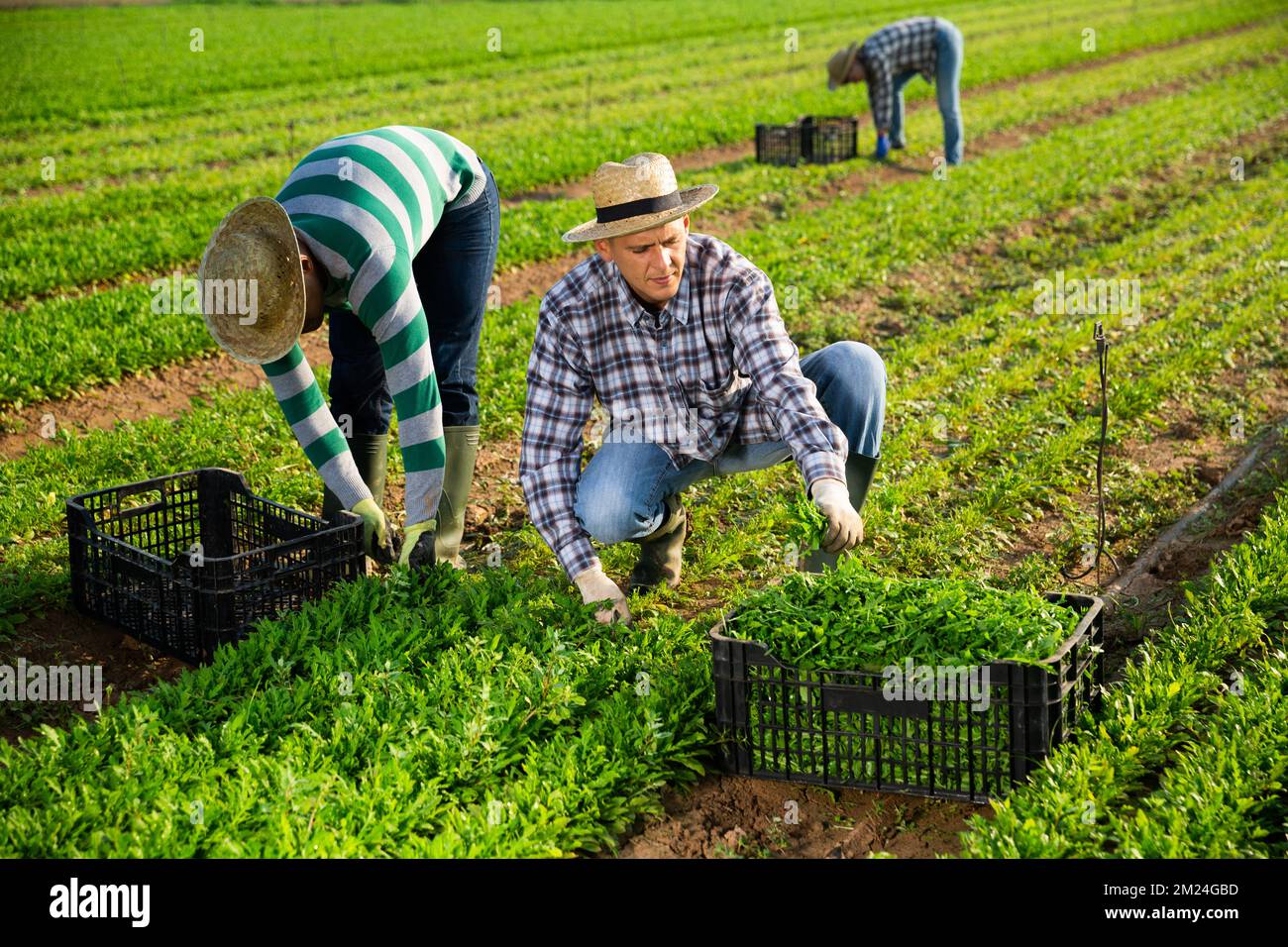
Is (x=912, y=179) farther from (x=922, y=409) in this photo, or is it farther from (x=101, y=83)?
(x=101, y=83)

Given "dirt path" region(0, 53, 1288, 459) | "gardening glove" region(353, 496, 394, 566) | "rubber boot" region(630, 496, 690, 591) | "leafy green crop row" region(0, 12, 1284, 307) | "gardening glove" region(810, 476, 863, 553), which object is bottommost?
"rubber boot" region(630, 496, 690, 591)

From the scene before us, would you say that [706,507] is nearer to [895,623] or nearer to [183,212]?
[895,623]

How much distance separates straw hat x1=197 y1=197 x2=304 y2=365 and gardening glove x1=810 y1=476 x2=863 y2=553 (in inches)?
67.9

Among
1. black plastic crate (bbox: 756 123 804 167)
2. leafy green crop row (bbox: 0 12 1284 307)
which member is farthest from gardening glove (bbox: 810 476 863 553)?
black plastic crate (bbox: 756 123 804 167)

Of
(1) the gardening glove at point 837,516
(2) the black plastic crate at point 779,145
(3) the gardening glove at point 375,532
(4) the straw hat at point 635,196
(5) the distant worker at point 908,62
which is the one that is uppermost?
(5) the distant worker at point 908,62

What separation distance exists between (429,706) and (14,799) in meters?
1.12

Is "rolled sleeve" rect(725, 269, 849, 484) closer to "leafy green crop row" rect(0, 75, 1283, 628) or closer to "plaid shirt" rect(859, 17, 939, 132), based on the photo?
"leafy green crop row" rect(0, 75, 1283, 628)

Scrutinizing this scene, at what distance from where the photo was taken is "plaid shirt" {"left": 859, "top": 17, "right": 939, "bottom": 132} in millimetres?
13617

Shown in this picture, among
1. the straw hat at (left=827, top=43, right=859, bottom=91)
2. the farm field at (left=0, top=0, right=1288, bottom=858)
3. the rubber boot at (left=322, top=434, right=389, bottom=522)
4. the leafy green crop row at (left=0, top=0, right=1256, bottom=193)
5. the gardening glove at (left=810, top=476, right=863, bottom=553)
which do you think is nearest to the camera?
the farm field at (left=0, top=0, right=1288, bottom=858)

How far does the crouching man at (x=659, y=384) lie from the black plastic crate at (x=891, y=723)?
0.73 metres

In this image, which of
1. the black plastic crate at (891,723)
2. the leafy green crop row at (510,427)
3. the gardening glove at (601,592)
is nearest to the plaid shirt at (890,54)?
the leafy green crop row at (510,427)

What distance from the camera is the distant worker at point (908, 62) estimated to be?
1348 centimetres

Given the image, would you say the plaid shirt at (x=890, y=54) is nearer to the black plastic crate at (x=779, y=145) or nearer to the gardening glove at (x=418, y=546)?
the black plastic crate at (x=779, y=145)

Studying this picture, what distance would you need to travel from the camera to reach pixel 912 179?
12844 mm
